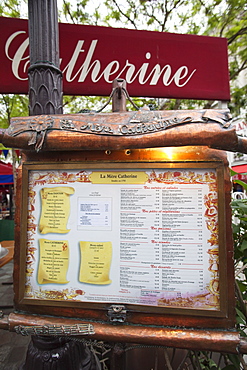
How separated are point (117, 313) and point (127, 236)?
372 mm

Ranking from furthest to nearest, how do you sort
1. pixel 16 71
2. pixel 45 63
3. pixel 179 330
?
pixel 16 71 < pixel 45 63 < pixel 179 330

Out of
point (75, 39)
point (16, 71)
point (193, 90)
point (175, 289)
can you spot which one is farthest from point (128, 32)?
Answer: point (175, 289)

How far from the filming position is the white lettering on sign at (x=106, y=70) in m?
2.18

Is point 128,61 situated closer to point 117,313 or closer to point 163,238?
point 163,238

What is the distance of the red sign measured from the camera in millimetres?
2176

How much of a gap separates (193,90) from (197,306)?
2.32 metres

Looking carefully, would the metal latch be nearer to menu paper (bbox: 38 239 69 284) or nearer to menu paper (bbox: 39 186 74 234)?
menu paper (bbox: 38 239 69 284)

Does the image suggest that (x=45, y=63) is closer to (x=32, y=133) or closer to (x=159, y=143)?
(x=32, y=133)

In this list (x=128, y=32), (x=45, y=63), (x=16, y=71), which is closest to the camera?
(x=45, y=63)

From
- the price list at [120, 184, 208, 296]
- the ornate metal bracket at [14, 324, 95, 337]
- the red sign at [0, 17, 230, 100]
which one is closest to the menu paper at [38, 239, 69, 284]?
the ornate metal bracket at [14, 324, 95, 337]

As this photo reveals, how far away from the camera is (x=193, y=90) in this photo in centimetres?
254

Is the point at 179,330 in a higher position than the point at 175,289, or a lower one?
lower

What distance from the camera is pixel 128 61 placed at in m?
2.41

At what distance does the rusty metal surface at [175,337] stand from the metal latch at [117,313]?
3 centimetres
